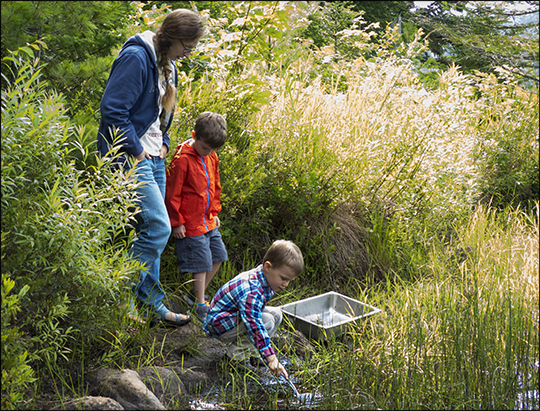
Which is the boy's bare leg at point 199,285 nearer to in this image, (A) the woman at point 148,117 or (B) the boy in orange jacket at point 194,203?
(B) the boy in orange jacket at point 194,203

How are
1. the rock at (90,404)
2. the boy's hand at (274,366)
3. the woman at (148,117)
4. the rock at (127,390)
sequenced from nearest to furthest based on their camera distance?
the rock at (90,404) < the rock at (127,390) < the boy's hand at (274,366) < the woman at (148,117)

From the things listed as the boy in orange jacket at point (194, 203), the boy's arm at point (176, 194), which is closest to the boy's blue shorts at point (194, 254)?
the boy in orange jacket at point (194, 203)

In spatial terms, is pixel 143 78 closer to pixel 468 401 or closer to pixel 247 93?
pixel 247 93

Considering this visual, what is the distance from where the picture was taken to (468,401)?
2.32 m

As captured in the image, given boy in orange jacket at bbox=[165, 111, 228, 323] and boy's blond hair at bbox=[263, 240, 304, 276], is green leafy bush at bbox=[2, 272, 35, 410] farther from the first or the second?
boy in orange jacket at bbox=[165, 111, 228, 323]

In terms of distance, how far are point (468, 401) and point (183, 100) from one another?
2.77m

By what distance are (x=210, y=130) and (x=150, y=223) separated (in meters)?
0.70

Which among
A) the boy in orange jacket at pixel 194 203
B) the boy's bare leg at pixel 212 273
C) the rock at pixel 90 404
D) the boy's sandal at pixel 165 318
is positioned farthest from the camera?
the boy's bare leg at pixel 212 273

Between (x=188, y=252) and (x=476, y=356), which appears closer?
(x=476, y=356)

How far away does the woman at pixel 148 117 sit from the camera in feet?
8.38

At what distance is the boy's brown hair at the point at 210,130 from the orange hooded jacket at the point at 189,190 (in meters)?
0.16

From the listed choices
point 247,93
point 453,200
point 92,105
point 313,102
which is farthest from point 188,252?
point 453,200

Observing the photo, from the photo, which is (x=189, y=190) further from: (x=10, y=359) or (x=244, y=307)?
(x=10, y=359)

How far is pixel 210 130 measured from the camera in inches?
119
